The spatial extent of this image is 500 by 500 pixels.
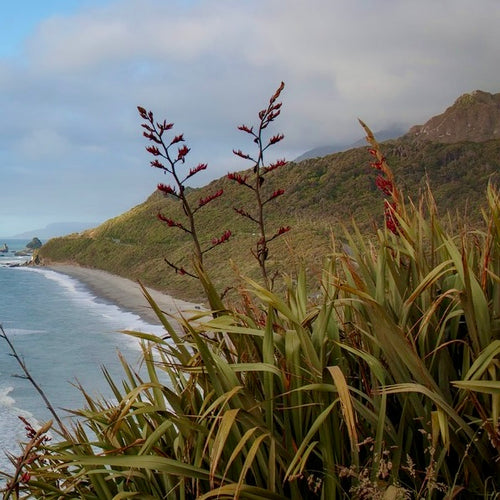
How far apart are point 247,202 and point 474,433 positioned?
5110cm

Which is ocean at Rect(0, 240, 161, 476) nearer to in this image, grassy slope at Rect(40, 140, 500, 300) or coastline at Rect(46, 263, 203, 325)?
coastline at Rect(46, 263, 203, 325)

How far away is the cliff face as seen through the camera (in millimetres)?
108037

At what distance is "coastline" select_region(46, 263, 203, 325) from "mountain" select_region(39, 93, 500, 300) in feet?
4.61

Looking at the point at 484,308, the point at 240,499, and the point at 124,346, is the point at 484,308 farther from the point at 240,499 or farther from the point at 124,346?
the point at 124,346

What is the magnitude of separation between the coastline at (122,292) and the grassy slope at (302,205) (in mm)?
1360

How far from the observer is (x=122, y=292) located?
1415 inches

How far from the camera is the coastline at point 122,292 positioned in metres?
25.7

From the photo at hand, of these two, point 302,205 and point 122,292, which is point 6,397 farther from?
point 302,205

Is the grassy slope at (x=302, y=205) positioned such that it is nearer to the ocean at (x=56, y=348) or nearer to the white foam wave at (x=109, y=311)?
the white foam wave at (x=109, y=311)

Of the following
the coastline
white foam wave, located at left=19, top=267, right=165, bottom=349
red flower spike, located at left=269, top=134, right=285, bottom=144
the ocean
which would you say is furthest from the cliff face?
red flower spike, located at left=269, top=134, right=285, bottom=144

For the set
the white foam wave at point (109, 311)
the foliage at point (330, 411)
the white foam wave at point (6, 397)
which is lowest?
the white foam wave at point (6, 397)

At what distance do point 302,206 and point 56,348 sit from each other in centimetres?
3176

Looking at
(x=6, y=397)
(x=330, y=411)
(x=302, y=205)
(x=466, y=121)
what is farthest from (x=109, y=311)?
(x=466, y=121)

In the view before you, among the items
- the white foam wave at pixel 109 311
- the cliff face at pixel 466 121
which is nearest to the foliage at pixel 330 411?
the white foam wave at pixel 109 311
